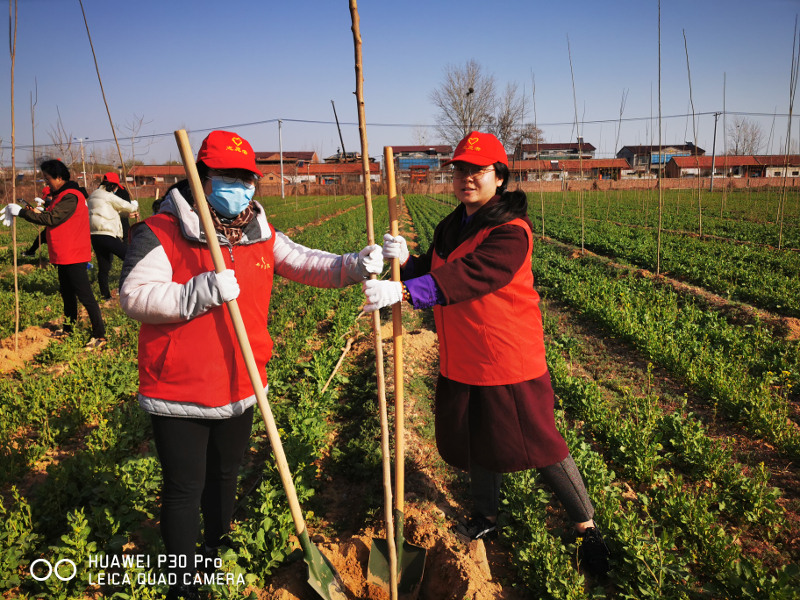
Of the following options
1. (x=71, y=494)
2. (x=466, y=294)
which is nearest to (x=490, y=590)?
(x=466, y=294)

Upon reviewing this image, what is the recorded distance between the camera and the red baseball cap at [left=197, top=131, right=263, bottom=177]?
2031 mm

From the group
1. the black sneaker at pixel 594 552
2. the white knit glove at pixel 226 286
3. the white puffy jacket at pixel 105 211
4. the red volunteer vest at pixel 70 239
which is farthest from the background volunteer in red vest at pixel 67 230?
the black sneaker at pixel 594 552

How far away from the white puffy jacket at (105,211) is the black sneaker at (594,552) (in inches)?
280

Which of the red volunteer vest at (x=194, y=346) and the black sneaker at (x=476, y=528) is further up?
the red volunteer vest at (x=194, y=346)

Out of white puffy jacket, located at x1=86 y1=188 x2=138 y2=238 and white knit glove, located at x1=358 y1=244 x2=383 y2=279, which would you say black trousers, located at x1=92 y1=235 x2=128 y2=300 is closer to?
white puffy jacket, located at x1=86 y1=188 x2=138 y2=238

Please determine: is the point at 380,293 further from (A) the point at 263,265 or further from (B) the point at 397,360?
(A) the point at 263,265

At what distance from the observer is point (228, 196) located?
6.88 ft

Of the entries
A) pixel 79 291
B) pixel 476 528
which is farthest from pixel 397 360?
pixel 79 291

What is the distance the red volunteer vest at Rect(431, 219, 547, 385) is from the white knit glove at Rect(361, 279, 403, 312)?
0.48 meters

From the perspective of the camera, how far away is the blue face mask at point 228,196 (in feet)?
6.83

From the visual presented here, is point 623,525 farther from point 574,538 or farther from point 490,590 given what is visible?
point 490,590

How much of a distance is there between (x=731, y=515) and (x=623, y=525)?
103 centimetres

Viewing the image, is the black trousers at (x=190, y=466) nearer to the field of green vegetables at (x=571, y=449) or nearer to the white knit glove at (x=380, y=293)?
the field of green vegetables at (x=571, y=449)

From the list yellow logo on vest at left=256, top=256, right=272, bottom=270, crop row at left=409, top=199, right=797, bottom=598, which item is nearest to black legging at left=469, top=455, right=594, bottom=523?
crop row at left=409, top=199, right=797, bottom=598
